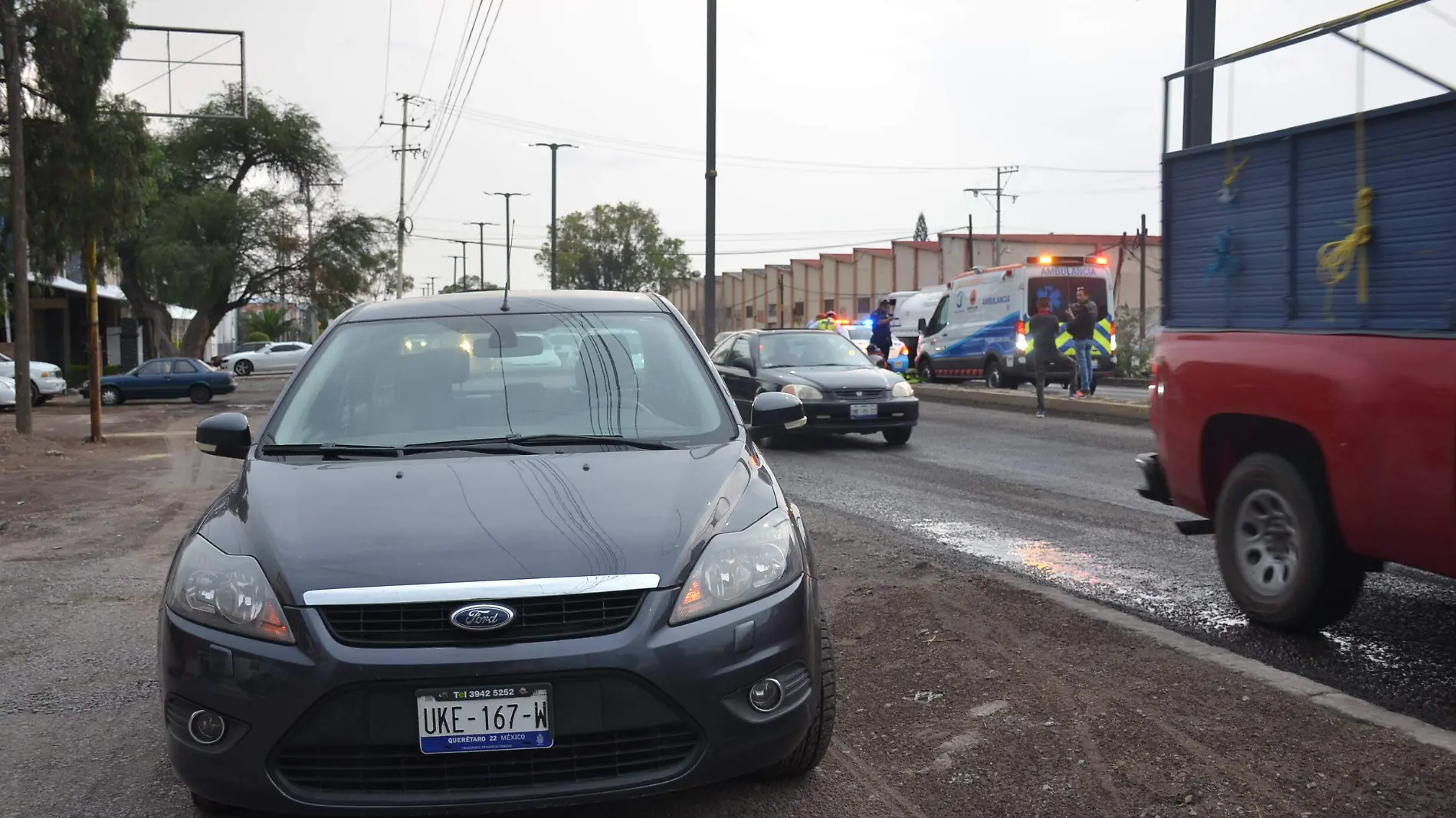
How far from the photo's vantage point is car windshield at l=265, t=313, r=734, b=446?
4.17 m

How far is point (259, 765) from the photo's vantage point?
9.93 feet

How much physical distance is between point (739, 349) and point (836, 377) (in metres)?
1.84

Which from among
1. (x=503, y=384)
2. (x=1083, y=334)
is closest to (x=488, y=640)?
(x=503, y=384)

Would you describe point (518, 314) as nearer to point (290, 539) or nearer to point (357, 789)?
point (290, 539)

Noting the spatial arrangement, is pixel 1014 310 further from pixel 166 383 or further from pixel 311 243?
pixel 311 243

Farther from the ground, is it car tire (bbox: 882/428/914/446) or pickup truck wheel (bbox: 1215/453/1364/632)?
pickup truck wheel (bbox: 1215/453/1364/632)

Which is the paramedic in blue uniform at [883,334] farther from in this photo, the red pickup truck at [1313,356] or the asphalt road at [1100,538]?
the red pickup truck at [1313,356]

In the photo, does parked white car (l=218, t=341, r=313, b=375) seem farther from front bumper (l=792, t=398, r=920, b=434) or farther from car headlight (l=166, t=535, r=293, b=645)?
car headlight (l=166, t=535, r=293, b=645)

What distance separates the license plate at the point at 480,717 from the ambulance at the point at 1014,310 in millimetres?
20463

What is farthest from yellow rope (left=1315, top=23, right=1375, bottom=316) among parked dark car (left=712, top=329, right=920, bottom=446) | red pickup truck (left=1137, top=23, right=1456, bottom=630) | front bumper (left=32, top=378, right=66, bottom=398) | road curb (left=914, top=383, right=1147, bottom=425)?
front bumper (left=32, top=378, right=66, bottom=398)

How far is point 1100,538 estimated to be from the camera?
316 inches

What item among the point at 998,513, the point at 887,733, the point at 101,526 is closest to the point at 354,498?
the point at 887,733

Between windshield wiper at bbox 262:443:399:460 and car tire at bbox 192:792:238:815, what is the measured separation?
107cm

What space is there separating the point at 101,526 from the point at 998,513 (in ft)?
22.6
